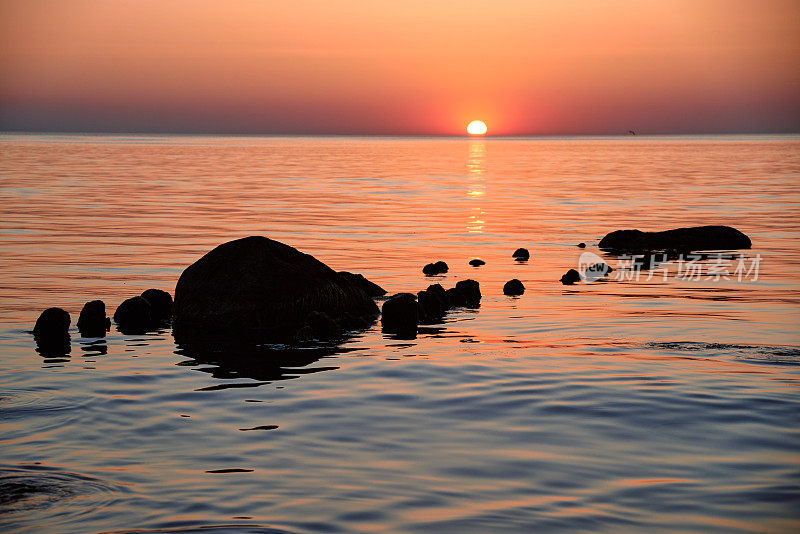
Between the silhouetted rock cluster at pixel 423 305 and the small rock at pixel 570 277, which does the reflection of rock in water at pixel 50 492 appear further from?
the small rock at pixel 570 277

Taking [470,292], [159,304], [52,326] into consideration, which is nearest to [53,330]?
[52,326]

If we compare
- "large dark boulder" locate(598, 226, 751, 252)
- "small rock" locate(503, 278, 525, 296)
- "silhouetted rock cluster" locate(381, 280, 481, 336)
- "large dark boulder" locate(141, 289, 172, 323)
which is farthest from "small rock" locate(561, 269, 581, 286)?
"large dark boulder" locate(141, 289, 172, 323)

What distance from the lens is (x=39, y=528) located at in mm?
7426

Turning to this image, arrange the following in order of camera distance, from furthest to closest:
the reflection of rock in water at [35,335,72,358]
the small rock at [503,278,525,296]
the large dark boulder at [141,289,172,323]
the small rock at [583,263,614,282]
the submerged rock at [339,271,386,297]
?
the small rock at [583,263,614,282] → the small rock at [503,278,525,296] → the submerged rock at [339,271,386,297] → the large dark boulder at [141,289,172,323] → the reflection of rock in water at [35,335,72,358]

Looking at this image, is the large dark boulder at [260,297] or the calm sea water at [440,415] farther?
the large dark boulder at [260,297]

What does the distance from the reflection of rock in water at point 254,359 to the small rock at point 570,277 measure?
8571 millimetres

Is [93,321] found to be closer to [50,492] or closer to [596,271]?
[50,492]

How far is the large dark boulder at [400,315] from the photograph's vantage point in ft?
55.4

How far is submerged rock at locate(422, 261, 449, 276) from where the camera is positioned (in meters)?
23.6

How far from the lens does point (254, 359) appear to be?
47.3ft

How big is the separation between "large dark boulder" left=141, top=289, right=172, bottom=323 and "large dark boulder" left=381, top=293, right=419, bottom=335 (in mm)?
4275

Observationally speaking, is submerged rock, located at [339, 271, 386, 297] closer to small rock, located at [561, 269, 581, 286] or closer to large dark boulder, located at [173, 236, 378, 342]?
large dark boulder, located at [173, 236, 378, 342]

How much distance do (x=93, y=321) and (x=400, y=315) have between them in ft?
17.2

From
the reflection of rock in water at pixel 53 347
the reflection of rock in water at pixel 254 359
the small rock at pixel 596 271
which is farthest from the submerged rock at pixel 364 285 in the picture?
the small rock at pixel 596 271
